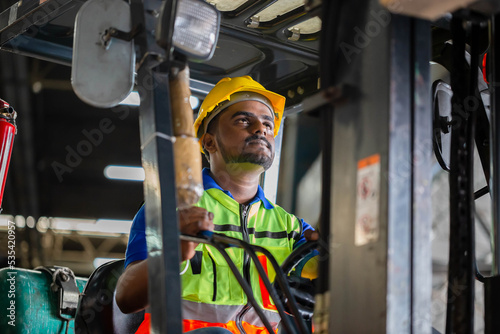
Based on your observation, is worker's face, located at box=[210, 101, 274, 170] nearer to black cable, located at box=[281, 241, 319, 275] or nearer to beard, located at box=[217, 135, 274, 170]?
beard, located at box=[217, 135, 274, 170]

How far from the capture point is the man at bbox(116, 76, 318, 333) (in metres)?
2.58

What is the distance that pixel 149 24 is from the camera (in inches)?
64.6

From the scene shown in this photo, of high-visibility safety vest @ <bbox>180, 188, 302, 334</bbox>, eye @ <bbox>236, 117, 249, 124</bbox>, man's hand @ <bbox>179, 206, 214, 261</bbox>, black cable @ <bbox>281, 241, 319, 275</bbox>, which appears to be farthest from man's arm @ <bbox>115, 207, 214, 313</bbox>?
eye @ <bbox>236, 117, 249, 124</bbox>

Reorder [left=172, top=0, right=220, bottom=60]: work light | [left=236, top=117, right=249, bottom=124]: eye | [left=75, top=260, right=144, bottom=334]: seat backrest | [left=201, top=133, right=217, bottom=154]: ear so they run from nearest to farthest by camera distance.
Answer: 1. [left=172, top=0, right=220, bottom=60]: work light
2. [left=75, top=260, right=144, bottom=334]: seat backrest
3. [left=236, top=117, right=249, bottom=124]: eye
4. [left=201, top=133, right=217, bottom=154]: ear

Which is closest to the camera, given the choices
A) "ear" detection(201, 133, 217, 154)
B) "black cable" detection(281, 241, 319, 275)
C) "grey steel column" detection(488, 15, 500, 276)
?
"grey steel column" detection(488, 15, 500, 276)

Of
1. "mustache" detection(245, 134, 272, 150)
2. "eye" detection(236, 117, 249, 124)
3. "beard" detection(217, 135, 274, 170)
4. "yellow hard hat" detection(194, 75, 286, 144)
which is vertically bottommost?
"beard" detection(217, 135, 274, 170)

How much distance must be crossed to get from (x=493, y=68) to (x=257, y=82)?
1486 mm

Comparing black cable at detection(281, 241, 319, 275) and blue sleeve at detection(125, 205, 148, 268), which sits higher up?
blue sleeve at detection(125, 205, 148, 268)

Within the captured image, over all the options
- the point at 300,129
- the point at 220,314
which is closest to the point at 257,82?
the point at 220,314

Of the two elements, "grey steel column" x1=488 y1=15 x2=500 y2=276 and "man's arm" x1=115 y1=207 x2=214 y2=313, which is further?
"man's arm" x1=115 y1=207 x2=214 y2=313

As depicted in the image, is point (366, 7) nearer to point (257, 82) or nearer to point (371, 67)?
point (371, 67)

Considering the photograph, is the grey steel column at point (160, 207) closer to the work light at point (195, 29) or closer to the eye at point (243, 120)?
the work light at point (195, 29)

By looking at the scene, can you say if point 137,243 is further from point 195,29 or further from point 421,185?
point 421,185

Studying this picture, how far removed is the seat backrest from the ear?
0.94 meters
